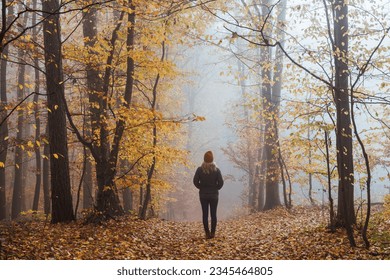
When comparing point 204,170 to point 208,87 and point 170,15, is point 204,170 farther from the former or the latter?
point 208,87

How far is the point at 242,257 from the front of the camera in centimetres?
686

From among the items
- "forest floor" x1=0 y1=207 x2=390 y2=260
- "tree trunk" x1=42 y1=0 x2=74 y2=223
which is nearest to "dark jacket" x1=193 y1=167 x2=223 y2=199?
"forest floor" x1=0 y1=207 x2=390 y2=260

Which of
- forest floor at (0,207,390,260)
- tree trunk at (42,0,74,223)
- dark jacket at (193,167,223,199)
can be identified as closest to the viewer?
forest floor at (0,207,390,260)

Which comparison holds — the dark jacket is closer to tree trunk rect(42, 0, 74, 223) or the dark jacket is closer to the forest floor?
the forest floor

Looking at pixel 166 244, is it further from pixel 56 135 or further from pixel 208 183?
pixel 56 135

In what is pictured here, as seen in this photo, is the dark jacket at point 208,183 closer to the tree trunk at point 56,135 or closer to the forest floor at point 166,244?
the forest floor at point 166,244

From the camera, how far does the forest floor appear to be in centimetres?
622

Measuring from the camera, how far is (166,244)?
805cm

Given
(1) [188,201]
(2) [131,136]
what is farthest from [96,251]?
(1) [188,201]

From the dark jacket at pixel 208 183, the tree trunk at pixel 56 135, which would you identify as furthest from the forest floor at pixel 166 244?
the dark jacket at pixel 208 183

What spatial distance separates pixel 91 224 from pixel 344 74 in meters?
6.60

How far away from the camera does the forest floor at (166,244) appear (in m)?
6.22

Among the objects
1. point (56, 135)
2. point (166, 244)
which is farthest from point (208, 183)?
point (56, 135)

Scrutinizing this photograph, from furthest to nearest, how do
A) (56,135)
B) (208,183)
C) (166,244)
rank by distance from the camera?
(56,135), (208,183), (166,244)
